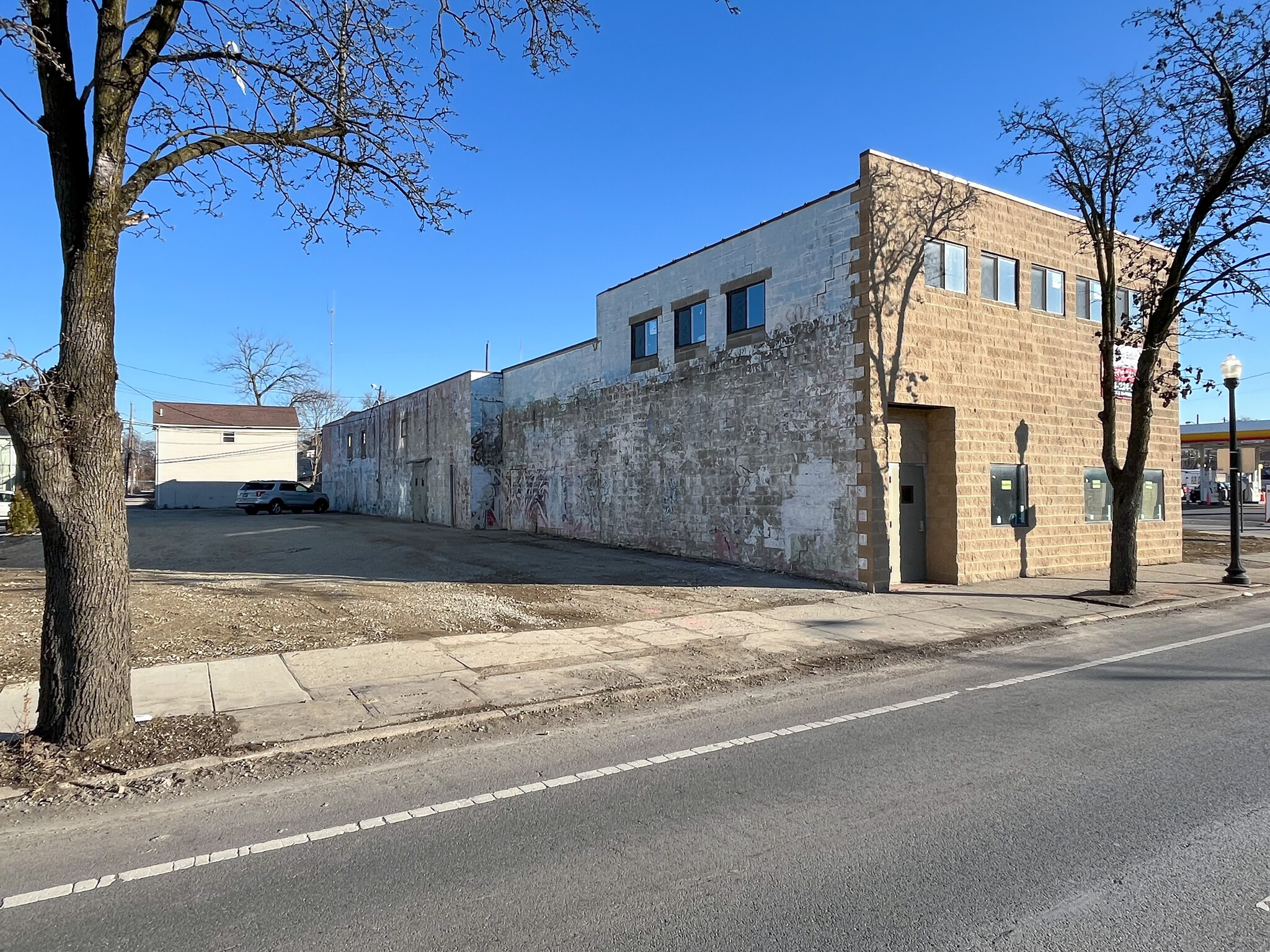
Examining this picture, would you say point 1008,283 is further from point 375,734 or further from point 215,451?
point 215,451

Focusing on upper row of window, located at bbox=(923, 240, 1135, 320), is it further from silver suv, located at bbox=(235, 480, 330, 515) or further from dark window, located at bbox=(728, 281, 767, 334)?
silver suv, located at bbox=(235, 480, 330, 515)

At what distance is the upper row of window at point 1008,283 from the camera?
15062 mm

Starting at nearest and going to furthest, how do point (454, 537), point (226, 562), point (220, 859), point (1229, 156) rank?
point (220, 859)
point (1229, 156)
point (226, 562)
point (454, 537)

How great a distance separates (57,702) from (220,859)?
2.41 metres

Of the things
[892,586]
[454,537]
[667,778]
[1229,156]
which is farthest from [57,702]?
[454,537]

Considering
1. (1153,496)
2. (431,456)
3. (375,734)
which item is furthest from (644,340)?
(375,734)

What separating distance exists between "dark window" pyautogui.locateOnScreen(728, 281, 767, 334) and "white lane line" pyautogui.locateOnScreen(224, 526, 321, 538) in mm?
16812

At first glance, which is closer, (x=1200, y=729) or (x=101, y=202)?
(x=101, y=202)

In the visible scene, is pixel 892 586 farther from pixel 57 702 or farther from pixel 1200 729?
pixel 57 702

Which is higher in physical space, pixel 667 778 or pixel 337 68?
pixel 337 68

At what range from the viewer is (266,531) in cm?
2670

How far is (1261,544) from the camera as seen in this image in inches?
984

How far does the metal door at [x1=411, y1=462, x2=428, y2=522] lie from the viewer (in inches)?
1351

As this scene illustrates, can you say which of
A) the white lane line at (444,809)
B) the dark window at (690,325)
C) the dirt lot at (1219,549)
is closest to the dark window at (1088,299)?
the dirt lot at (1219,549)
